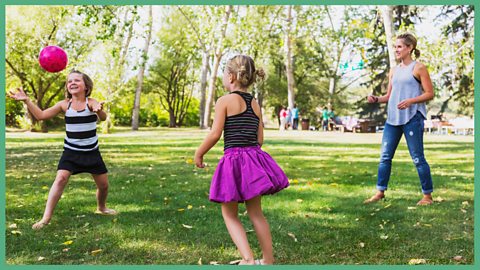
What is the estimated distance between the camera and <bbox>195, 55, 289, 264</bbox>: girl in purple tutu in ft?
11.2

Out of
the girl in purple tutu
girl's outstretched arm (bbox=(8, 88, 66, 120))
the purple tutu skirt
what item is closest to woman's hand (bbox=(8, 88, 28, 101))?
girl's outstretched arm (bbox=(8, 88, 66, 120))

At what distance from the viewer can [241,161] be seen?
3.46 metres

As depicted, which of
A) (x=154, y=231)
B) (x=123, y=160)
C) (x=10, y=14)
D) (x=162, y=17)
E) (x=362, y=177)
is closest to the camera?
(x=154, y=231)

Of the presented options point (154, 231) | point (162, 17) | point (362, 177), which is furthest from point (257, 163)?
point (162, 17)

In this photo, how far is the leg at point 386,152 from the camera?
5742 mm

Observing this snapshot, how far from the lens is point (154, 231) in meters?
4.48

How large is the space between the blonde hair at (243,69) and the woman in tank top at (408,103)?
2189mm

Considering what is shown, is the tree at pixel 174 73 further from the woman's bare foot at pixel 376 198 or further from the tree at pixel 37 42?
the woman's bare foot at pixel 376 198

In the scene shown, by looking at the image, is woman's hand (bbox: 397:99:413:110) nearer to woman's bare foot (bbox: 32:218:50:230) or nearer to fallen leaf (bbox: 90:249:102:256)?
fallen leaf (bbox: 90:249:102:256)

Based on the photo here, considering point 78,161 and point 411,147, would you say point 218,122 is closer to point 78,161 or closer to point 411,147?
point 78,161

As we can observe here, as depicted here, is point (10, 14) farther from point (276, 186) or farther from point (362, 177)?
point (276, 186)

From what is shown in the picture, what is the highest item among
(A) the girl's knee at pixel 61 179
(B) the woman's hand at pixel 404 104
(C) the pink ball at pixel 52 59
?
(C) the pink ball at pixel 52 59

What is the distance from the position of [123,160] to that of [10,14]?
1883cm

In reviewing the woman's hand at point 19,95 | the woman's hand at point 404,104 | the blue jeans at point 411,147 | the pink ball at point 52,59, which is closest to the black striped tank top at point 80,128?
the woman's hand at point 19,95
